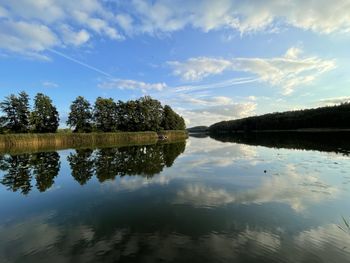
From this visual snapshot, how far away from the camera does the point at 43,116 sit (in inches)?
2616

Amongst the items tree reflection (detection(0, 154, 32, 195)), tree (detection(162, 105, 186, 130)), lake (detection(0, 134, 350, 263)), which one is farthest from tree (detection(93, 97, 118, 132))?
lake (detection(0, 134, 350, 263))

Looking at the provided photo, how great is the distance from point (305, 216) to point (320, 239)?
77.6 inches

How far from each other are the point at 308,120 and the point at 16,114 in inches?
4037

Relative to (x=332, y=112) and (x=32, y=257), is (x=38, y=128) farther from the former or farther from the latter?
(x=332, y=112)

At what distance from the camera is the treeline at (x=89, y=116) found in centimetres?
6356

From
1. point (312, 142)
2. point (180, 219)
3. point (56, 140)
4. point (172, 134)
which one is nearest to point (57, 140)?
point (56, 140)

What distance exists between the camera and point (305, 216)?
9.18 m

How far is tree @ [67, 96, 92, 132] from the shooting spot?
7431 cm

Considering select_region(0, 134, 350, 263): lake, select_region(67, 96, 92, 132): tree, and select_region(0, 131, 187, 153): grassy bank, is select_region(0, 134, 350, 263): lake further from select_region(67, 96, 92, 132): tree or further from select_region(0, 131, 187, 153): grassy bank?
select_region(67, 96, 92, 132): tree

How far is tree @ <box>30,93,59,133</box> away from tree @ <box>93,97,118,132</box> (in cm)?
1283

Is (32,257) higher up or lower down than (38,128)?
lower down

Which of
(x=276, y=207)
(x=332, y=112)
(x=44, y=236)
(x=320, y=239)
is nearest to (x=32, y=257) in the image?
(x=44, y=236)

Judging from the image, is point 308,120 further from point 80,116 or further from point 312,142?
point 80,116

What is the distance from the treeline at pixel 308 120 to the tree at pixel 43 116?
88.9 m
